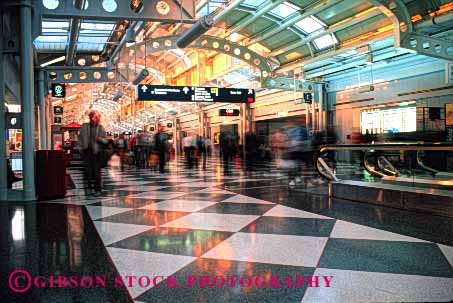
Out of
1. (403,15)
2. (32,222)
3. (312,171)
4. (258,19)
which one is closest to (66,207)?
(32,222)

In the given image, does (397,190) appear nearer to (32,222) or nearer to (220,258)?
(220,258)

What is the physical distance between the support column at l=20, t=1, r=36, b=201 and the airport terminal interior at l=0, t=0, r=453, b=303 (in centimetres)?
3

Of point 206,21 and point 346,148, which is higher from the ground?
point 206,21

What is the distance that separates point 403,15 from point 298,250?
10733 millimetres

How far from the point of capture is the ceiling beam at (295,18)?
47.0 feet

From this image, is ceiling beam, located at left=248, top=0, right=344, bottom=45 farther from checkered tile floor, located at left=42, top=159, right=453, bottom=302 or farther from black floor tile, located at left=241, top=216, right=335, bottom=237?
black floor tile, located at left=241, top=216, right=335, bottom=237

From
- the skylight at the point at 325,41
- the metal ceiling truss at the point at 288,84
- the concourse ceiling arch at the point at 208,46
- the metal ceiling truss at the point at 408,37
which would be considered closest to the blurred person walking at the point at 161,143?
the concourse ceiling arch at the point at 208,46

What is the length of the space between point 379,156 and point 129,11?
6.55 metres

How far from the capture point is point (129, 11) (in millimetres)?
8617

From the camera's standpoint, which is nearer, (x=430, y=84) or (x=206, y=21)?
(x=206, y=21)

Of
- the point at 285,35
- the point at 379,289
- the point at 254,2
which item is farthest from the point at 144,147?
the point at 379,289

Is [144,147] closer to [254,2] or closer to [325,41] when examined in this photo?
[254,2]

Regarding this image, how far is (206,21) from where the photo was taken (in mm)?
9023

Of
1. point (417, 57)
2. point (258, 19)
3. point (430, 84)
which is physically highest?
point (258, 19)
